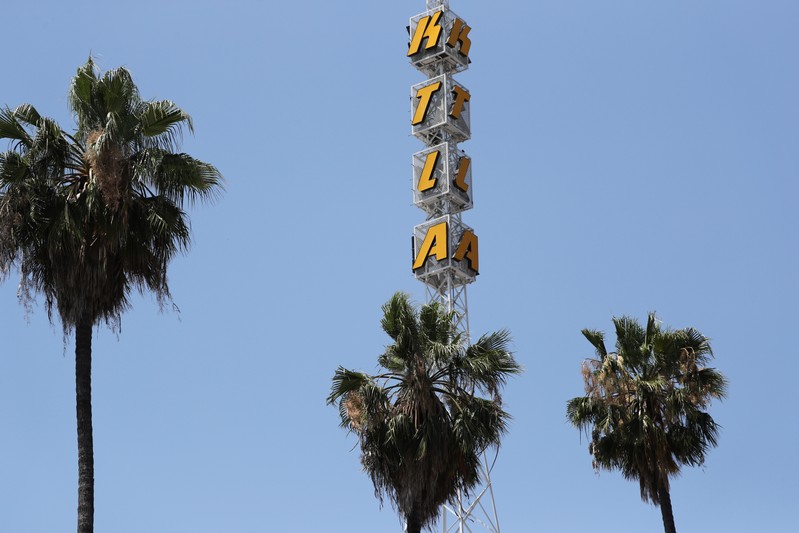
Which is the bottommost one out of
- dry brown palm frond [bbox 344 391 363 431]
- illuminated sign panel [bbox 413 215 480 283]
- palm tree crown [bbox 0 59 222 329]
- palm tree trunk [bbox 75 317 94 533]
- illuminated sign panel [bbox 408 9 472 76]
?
palm tree trunk [bbox 75 317 94 533]

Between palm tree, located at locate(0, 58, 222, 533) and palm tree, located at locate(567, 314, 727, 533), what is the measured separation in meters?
14.3

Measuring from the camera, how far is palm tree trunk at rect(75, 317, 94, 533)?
2605 cm

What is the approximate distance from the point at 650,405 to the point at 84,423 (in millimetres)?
17192

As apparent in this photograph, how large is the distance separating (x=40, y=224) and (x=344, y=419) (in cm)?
883

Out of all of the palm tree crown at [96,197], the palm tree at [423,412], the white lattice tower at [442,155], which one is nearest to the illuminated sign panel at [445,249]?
the white lattice tower at [442,155]

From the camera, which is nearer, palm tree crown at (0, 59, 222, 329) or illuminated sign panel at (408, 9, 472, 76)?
palm tree crown at (0, 59, 222, 329)

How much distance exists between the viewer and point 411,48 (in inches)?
2399

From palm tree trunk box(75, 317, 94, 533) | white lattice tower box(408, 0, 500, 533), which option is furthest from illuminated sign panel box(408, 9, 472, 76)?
palm tree trunk box(75, 317, 94, 533)

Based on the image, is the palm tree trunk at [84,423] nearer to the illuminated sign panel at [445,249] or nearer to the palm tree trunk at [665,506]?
the palm tree trunk at [665,506]

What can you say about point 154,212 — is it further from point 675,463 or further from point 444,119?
point 444,119

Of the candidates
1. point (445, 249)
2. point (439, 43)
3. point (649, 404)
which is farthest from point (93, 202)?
point (439, 43)

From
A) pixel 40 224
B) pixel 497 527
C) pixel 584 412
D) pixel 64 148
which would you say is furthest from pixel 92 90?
pixel 497 527

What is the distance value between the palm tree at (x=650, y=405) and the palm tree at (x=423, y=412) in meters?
→ 6.40

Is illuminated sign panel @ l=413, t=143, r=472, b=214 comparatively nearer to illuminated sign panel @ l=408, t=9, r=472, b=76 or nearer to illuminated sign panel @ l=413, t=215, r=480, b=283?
illuminated sign panel @ l=413, t=215, r=480, b=283
